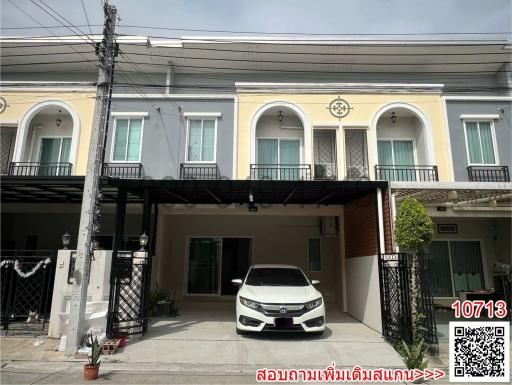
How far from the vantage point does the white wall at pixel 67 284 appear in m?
7.24

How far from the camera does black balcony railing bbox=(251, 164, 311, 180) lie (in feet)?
37.2

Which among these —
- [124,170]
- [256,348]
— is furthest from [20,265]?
[256,348]

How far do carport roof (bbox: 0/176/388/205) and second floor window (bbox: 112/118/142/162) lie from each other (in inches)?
63.7

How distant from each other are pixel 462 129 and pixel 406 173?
7.20 feet

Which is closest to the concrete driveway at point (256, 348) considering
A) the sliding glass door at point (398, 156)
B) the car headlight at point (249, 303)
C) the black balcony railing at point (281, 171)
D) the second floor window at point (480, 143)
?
the car headlight at point (249, 303)

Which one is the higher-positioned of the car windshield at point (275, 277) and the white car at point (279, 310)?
the car windshield at point (275, 277)

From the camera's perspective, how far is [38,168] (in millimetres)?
11695

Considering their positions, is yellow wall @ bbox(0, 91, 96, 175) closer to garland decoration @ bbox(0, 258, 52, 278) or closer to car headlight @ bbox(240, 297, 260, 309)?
garland decoration @ bbox(0, 258, 52, 278)

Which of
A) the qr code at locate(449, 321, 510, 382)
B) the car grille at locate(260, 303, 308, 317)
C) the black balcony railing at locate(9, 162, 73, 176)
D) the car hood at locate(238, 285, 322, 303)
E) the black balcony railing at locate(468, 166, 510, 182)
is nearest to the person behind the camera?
the qr code at locate(449, 321, 510, 382)

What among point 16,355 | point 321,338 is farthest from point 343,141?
point 16,355

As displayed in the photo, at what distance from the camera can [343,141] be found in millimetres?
11328

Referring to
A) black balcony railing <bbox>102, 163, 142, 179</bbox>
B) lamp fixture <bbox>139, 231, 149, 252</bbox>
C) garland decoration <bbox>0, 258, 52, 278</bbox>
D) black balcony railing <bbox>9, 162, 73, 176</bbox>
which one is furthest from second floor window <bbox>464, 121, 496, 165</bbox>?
black balcony railing <bbox>9, 162, 73, 176</bbox>

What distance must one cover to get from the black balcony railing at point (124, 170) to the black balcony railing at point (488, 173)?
10.2 metres

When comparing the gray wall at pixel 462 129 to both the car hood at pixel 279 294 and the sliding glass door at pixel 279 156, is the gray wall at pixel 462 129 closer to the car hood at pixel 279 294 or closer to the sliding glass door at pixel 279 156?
the sliding glass door at pixel 279 156
